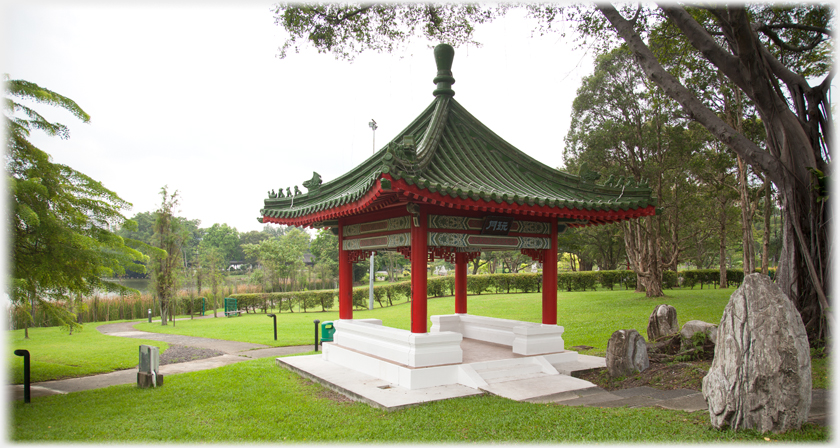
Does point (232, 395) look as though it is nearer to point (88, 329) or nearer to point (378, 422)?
point (378, 422)

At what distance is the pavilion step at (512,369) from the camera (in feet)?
25.3

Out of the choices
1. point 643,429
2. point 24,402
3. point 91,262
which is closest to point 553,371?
point 643,429

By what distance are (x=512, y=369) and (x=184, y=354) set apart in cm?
861

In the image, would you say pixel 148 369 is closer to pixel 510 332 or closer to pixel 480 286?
pixel 510 332

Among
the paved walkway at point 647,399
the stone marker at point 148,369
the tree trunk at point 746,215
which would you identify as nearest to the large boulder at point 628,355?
the paved walkway at point 647,399

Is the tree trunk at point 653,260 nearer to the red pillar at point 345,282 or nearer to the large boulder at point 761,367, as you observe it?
the red pillar at point 345,282

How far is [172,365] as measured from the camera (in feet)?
35.5

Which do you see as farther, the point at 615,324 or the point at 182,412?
the point at 615,324

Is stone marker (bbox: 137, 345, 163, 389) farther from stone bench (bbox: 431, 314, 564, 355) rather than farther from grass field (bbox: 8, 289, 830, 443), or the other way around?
stone bench (bbox: 431, 314, 564, 355)

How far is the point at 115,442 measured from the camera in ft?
17.4

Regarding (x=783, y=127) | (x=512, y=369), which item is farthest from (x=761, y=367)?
(x=783, y=127)

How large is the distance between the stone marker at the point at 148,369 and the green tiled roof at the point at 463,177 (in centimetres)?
302

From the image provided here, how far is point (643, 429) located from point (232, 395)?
5.68m

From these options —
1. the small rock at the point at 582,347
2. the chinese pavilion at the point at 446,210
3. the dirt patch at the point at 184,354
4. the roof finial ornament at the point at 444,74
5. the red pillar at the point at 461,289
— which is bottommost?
the dirt patch at the point at 184,354
